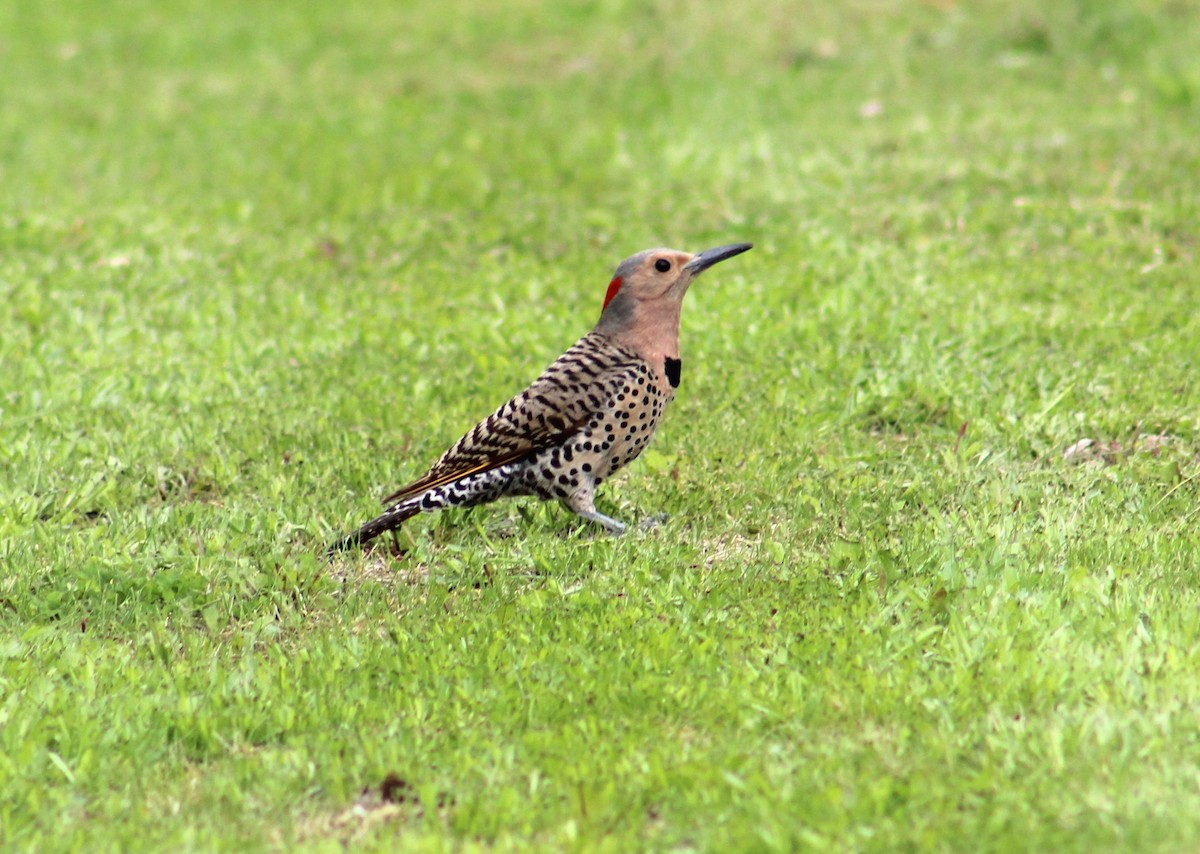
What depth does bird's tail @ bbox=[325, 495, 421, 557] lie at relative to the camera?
5969 millimetres

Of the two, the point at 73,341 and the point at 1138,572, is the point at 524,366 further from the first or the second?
the point at 1138,572

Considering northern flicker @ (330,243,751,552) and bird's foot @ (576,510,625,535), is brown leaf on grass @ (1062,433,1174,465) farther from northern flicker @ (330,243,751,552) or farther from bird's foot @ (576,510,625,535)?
bird's foot @ (576,510,625,535)

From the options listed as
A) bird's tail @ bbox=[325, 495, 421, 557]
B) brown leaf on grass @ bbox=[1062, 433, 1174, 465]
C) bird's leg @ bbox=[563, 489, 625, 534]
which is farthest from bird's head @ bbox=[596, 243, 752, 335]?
brown leaf on grass @ bbox=[1062, 433, 1174, 465]

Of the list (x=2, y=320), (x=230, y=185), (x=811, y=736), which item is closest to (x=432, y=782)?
(x=811, y=736)

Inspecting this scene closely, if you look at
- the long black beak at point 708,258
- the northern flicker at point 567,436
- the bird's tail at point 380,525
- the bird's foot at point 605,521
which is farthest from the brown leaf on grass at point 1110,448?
the bird's tail at point 380,525

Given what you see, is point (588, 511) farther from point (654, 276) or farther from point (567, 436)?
point (654, 276)

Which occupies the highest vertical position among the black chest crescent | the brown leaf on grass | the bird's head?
the bird's head

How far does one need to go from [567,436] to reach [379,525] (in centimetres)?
82

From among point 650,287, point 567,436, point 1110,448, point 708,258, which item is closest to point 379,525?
point 567,436

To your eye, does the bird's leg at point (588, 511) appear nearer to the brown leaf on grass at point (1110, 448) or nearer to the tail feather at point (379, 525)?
the tail feather at point (379, 525)

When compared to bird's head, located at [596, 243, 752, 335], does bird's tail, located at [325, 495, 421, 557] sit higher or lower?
lower

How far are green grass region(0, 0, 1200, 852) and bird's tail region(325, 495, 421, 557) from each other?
0.36ft

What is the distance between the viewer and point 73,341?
8.73 metres

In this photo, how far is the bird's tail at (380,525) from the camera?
597 centimetres
